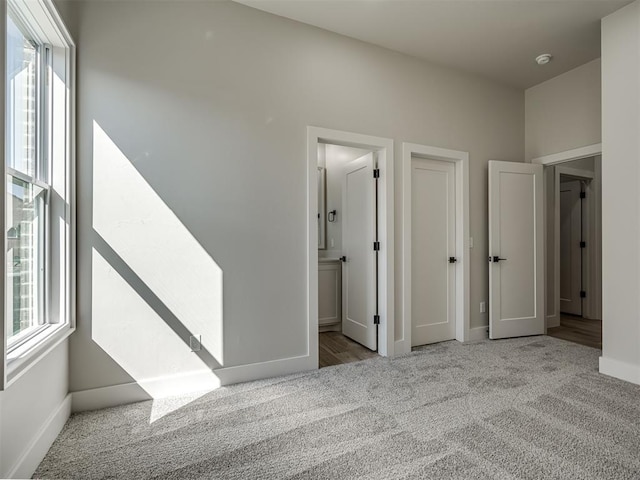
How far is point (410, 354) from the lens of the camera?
313 cm

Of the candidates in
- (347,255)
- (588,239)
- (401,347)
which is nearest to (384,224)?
(347,255)

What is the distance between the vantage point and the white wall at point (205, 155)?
2.16 meters

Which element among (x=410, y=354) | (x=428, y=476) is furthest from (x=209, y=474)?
(x=410, y=354)

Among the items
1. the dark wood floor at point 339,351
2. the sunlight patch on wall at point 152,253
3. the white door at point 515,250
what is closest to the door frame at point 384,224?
the dark wood floor at point 339,351

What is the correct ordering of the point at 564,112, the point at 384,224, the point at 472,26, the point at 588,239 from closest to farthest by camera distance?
the point at 472,26 → the point at 384,224 → the point at 564,112 → the point at 588,239

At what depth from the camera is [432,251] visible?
11.5ft

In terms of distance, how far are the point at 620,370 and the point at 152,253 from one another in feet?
12.0

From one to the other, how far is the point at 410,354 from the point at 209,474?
212 centimetres

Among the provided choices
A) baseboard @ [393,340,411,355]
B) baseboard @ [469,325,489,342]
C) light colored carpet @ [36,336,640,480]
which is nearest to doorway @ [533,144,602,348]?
baseboard @ [469,325,489,342]

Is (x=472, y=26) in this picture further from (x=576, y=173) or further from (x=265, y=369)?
(x=265, y=369)

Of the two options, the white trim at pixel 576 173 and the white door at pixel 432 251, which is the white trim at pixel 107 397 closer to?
the white door at pixel 432 251

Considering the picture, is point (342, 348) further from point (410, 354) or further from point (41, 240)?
point (41, 240)

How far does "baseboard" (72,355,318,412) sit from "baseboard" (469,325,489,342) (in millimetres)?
1871

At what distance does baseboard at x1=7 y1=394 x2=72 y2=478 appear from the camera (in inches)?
56.7
